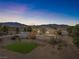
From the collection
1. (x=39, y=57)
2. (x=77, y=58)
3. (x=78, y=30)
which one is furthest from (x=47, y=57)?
(x=78, y=30)

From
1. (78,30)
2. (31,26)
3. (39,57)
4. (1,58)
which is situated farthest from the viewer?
(31,26)

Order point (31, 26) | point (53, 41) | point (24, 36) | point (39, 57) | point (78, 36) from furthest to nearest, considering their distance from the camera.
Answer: point (31, 26), point (24, 36), point (53, 41), point (78, 36), point (39, 57)

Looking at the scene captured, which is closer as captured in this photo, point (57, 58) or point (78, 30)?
→ point (57, 58)

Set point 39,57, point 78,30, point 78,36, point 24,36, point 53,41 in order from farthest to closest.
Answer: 1. point 24,36
2. point 53,41
3. point 78,30
4. point 78,36
5. point 39,57

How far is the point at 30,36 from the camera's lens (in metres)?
27.7

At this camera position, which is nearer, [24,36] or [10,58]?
[10,58]

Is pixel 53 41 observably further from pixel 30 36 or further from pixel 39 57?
pixel 39 57

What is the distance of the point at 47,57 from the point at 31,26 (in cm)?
3265

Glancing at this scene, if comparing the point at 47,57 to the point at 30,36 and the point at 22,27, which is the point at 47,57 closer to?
the point at 30,36

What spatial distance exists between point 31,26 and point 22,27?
2740 mm

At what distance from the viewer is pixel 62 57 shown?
12.9 meters

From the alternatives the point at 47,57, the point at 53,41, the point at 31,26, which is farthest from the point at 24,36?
the point at 31,26

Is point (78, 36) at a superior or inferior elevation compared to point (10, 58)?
superior

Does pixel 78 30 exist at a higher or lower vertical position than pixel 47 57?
higher
